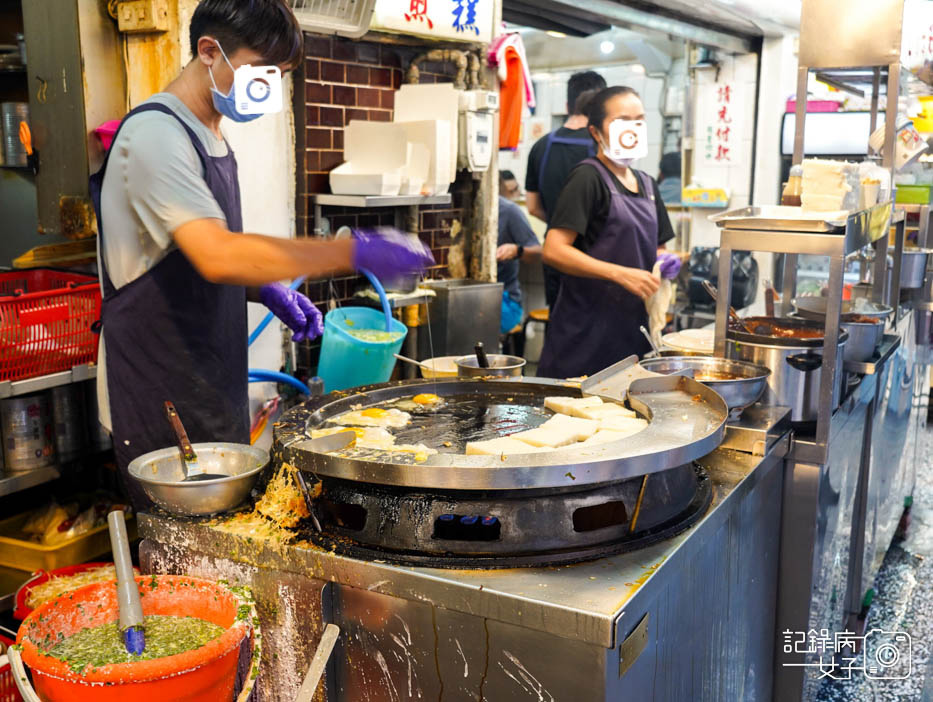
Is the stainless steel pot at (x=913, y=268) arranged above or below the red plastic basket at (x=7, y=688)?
above

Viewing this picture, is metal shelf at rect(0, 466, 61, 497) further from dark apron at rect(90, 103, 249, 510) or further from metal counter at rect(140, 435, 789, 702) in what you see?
metal counter at rect(140, 435, 789, 702)

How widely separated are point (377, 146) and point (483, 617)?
3040mm

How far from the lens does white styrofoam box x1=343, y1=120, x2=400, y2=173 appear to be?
4.16m

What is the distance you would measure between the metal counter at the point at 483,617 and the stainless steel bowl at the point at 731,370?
36 cm

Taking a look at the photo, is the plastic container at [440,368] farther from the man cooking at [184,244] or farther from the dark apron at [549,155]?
the dark apron at [549,155]

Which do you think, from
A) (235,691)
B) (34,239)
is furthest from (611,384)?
(34,239)

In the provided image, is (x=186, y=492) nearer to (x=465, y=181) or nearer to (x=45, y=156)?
(x=45, y=156)

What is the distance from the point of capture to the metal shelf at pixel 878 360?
3002 millimetres

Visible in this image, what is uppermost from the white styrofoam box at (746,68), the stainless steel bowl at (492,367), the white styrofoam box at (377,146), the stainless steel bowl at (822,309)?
the white styrofoam box at (746,68)

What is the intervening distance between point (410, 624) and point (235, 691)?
336 mm

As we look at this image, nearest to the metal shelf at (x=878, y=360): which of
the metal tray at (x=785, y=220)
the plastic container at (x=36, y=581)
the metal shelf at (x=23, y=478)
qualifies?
the metal tray at (x=785, y=220)

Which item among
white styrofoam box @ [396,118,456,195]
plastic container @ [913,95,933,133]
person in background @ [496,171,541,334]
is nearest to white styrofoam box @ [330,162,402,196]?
white styrofoam box @ [396,118,456,195]

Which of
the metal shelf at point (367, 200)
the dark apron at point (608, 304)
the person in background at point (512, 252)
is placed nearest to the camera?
the dark apron at point (608, 304)

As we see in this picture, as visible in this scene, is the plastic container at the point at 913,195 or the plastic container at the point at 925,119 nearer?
the plastic container at the point at 925,119
